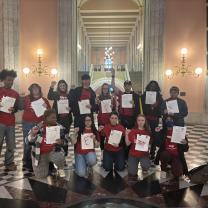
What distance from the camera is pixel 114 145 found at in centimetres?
615

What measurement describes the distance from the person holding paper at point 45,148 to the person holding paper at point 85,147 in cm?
36

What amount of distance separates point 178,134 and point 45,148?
8.00ft

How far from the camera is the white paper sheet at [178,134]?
576cm

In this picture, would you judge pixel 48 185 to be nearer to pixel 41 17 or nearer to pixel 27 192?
pixel 27 192

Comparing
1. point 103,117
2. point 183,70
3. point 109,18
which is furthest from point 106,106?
point 109,18

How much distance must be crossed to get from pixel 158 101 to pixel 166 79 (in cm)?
631

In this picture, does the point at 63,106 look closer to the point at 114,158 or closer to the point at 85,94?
the point at 85,94

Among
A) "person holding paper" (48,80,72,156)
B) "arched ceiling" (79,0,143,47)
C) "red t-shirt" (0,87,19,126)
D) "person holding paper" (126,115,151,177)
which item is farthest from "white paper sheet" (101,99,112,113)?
"arched ceiling" (79,0,143,47)

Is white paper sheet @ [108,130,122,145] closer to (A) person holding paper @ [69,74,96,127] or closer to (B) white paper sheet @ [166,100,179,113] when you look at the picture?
(A) person holding paper @ [69,74,96,127]

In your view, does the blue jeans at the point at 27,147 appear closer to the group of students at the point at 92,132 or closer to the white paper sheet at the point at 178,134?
the group of students at the point at 92,132

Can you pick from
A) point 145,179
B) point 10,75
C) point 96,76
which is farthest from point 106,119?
point 96,76

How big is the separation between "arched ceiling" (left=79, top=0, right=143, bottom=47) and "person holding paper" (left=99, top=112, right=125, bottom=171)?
1703 cm

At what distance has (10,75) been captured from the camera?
596 centimetres

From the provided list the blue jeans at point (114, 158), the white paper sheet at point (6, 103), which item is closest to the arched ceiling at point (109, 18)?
the white paper sheet at point (6, 103)
